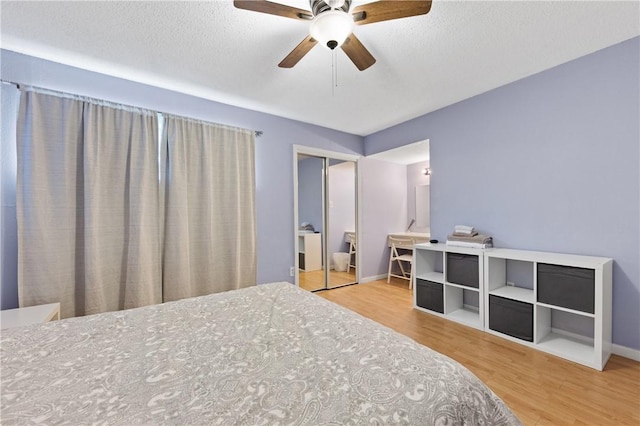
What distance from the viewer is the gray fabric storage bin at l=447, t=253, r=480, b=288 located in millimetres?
2724

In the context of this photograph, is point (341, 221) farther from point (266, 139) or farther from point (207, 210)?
point (207, 210)

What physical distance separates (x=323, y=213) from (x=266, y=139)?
1449 mm

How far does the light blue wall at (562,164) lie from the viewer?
2117mm

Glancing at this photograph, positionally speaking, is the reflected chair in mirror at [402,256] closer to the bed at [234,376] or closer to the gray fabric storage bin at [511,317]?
the gray fabric storage bin at [511,317]

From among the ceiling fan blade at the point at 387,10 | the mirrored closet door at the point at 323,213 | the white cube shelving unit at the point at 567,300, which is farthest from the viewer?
the mirrored closet door at the point at 323,213

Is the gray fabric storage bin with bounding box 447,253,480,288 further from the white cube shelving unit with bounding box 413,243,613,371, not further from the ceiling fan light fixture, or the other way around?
the ceiling fan light fixture

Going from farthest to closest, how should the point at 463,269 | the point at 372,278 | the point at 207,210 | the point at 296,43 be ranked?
the point at 372,278 → the point at 207,210 → the point at 463,269 → the point at 296,43

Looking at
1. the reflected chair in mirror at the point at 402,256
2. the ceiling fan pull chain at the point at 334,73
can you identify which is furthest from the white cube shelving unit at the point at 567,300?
the ceiling fan pull chain at the point at 334,73

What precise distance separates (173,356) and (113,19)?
86.9 inches

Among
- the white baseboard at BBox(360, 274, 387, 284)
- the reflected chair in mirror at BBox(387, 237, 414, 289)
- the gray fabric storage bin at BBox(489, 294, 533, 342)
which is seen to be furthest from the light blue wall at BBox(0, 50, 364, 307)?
the gray fabric storage bin at BBox(489, 294, 533, 342)

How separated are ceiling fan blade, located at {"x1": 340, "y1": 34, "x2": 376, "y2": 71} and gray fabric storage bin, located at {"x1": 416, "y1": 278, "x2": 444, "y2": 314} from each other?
97.3 inches

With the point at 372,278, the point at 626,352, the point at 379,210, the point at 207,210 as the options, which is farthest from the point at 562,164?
the point at 207,210

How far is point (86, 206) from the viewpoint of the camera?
2312 millimetres

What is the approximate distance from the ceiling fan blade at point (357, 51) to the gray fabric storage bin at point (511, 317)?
242 centimetres
